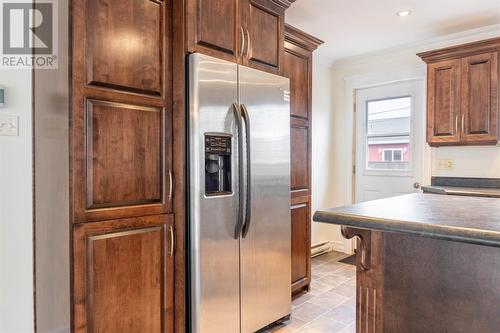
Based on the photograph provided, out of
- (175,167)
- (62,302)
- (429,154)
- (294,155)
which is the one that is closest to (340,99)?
(429,154)

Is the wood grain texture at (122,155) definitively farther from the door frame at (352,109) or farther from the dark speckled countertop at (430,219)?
the door frame at (352,109)

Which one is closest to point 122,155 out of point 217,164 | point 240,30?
point 217,164

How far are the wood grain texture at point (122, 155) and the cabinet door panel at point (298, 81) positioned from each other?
1.44m

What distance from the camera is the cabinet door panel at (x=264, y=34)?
221 cm

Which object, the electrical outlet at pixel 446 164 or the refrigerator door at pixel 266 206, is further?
the electrical outlet at pixel 446 164

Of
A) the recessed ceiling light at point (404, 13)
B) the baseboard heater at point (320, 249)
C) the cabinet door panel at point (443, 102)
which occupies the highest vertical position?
the recessed ceiling light at point (404, 13)

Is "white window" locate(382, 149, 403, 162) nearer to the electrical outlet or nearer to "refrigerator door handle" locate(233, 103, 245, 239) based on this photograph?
the electrical outlet

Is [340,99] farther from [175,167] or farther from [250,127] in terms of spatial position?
[175,167]

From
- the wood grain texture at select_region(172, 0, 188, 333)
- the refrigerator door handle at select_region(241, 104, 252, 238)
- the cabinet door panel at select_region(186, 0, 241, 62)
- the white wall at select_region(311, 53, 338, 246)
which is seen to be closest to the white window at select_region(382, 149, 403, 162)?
the white wall at select_region(311, 53, 338, 246)

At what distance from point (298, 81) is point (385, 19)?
103 centimetres

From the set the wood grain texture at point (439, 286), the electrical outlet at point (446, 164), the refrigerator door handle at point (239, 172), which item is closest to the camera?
the wood grain texture at point (439, 286)

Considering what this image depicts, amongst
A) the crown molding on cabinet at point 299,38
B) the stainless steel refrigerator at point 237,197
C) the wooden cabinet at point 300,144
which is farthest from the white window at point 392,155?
the stainless steel refrigerator at point 237,197

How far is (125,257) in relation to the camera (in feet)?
5.53

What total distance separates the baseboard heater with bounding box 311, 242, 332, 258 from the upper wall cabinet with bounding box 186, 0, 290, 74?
2536 millimetres
